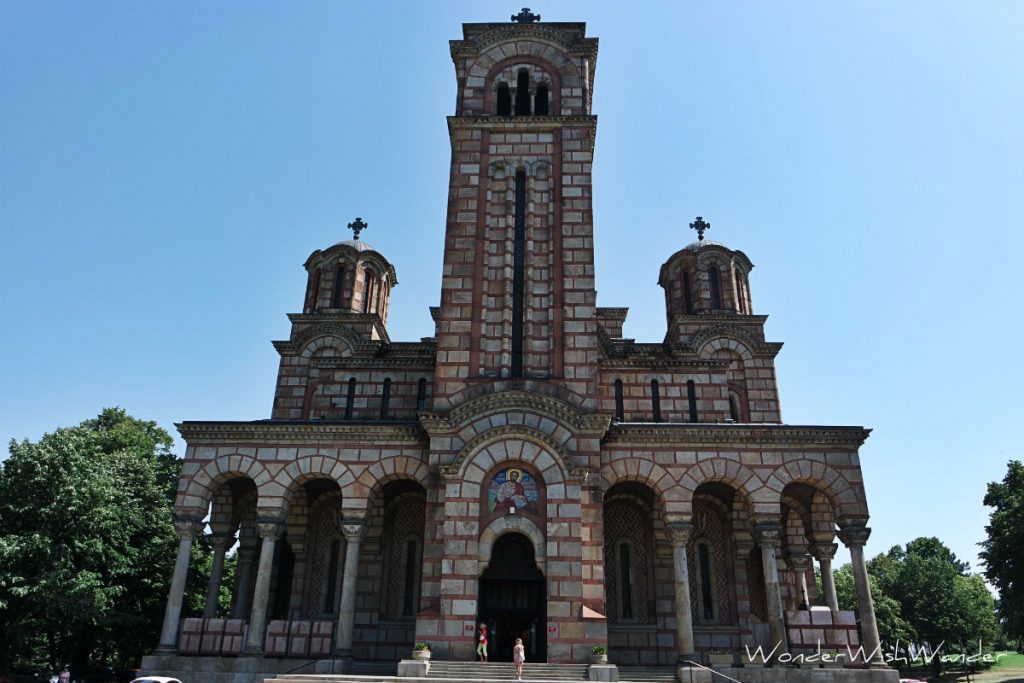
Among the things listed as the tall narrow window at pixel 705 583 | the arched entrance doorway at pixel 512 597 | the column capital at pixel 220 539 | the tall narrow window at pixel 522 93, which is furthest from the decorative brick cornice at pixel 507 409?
the tall narrow window at pixel 522 93

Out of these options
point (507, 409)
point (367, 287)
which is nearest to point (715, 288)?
point (507, 409)

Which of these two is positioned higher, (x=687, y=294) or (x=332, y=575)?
(x=687, y=294)

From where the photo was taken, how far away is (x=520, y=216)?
23.7 meters

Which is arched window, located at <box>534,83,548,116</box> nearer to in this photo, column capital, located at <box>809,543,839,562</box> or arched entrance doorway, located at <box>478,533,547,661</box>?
arched entrance doorway, located at <box>478,533,547,661</box>

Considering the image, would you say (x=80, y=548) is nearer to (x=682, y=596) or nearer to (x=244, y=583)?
(x=244, y=583)

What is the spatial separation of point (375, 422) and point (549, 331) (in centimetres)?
614

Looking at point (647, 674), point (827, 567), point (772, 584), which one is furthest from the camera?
point (827, 567)

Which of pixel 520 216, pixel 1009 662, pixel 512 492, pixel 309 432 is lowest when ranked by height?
pixel 1009 662

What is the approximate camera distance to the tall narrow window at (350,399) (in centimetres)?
2645

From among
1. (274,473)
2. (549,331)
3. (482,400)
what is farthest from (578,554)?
(274,473)

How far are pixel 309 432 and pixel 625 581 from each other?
11329mm

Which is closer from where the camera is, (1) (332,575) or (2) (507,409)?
(2) (507,409)

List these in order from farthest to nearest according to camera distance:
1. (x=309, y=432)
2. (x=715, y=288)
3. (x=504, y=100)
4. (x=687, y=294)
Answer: (x=687, y=294) → (x=715, y=288) → (x=504, y=100) → (x=309, y=432)

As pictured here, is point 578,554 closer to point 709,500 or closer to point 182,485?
point 709,500
